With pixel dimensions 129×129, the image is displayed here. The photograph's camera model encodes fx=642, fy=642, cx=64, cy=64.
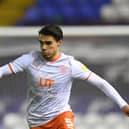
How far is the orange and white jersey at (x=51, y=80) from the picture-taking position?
3422mm

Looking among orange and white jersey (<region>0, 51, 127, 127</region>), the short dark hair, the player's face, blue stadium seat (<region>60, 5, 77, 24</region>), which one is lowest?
blue stadium seat (<region>60, 5, 77, 24</region>)

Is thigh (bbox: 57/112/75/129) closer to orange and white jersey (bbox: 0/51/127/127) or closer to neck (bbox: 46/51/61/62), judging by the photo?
orange and white jersey (bbox: 0/51/127/127)

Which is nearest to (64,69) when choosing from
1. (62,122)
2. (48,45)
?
(48,45)

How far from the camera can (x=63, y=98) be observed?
3.47 meters

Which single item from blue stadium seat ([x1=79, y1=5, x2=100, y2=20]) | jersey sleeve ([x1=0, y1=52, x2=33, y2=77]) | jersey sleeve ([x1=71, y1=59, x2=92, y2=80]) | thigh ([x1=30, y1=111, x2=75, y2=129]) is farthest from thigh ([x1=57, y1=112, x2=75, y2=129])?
blue stadium seat ([x1=79, y1=5, x2=100, y2=20])

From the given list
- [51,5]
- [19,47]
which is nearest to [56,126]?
[19,47]

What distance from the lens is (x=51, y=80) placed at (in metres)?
3.43

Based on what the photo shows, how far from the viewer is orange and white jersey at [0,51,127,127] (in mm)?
3422

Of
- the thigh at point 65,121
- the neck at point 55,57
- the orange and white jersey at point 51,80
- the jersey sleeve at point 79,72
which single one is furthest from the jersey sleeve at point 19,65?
the thigh at point 65,121

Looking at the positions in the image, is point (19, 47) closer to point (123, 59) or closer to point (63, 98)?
point (123, 59)

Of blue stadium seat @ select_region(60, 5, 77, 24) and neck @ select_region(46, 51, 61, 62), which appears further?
blue stadium seat @ select_region(60, 5, 77, 24)

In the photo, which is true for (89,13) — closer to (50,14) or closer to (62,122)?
(50,14)

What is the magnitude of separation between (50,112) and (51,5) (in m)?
2.58

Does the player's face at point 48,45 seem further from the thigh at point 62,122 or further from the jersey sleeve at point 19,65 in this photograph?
the thigh at point 62,122
